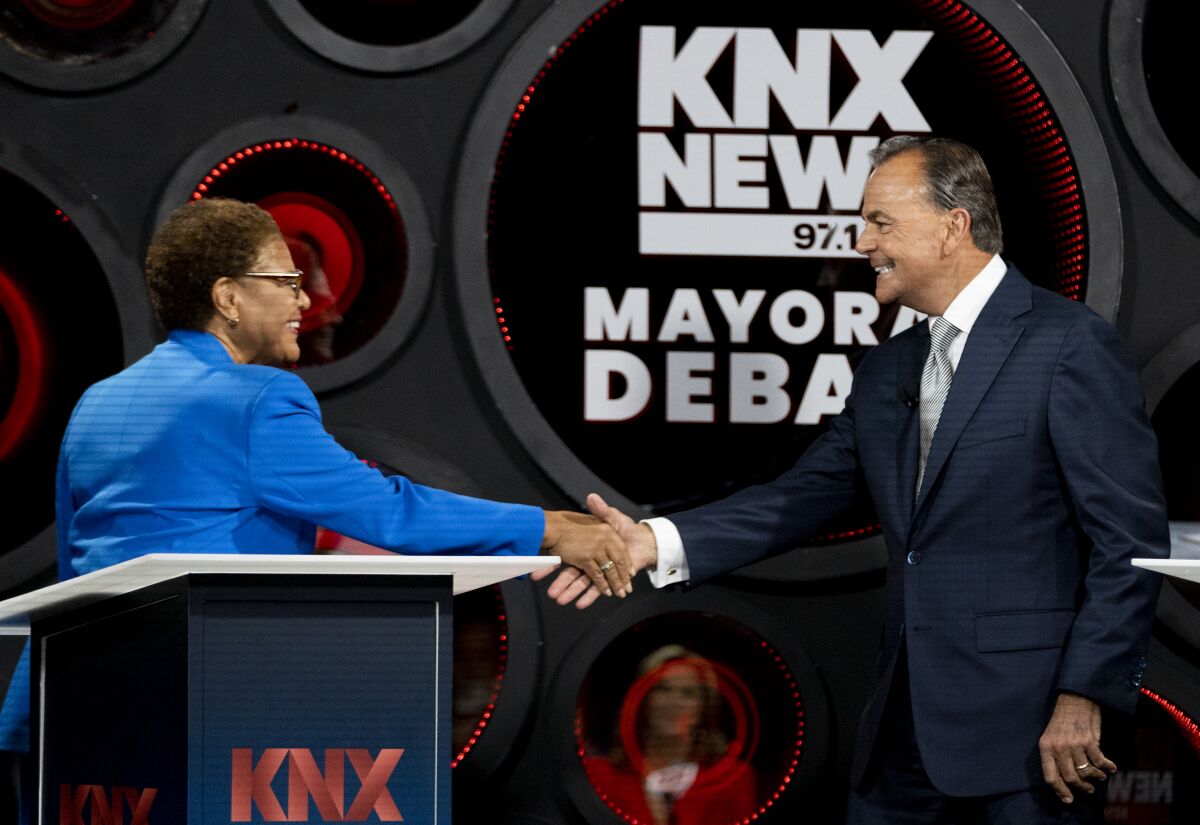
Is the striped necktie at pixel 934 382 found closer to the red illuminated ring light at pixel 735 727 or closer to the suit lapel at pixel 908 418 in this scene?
the suit lapel at pixel 908 418

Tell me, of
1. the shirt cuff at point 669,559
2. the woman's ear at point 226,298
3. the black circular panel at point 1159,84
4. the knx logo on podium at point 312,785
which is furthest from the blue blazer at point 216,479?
the black circular panel at point 1159,84

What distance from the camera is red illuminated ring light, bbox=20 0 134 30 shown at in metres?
2.75

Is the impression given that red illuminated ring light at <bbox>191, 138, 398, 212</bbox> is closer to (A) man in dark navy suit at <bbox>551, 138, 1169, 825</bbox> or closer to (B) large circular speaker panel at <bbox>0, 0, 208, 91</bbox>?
(B) large circular speaker panel at <bbox>0, 0, 208, 91</bbox>

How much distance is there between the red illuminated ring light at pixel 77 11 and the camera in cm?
275

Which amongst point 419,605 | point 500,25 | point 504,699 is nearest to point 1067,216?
point 500,25

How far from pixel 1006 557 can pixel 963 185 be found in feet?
2.07

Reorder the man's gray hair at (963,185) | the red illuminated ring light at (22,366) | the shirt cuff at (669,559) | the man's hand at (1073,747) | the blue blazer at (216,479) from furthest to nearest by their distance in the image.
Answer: the red illuminated ring light at (22,366) < the shirt cuff at (669,559) < the man's gray hair at (963,185) < the man's hand at (1073,747) < the blue blazer at (216,479)

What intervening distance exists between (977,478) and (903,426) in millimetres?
192

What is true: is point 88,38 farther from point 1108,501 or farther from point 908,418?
point 1108,501

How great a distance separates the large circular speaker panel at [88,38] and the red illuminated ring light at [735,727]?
1469mm

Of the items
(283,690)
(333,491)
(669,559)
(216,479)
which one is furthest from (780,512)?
(283,690)

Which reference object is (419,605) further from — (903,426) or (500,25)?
(500,25)

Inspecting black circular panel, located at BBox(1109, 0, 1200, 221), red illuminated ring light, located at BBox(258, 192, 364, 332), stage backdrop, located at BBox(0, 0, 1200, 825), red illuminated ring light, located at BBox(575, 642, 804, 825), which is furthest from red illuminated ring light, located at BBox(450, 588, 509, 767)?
black circular panel, located at BBox(1109, 0, 1200, 221)

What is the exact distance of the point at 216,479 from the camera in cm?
189
